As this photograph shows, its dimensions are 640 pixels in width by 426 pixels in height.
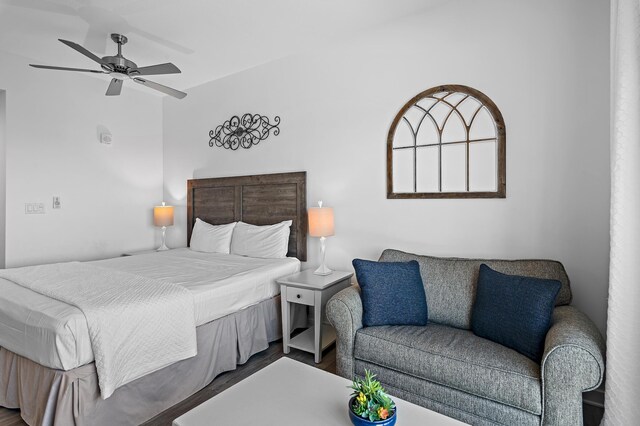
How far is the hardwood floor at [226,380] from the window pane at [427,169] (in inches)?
61.5

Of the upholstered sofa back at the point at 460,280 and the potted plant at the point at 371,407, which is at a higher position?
the upholstered sofa back at the point at 460,280

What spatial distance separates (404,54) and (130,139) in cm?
346

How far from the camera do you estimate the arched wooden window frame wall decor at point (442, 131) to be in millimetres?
2406

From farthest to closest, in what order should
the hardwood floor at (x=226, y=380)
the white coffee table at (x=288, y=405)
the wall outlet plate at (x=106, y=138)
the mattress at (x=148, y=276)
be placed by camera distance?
the wall outlet plate at (x=106, y=138) < the hardwood floor at (x=226, y=380) < the mattress at (x=148, y=276) < the white coffee table at (x=288, y=405)

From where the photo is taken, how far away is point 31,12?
257 centimetres

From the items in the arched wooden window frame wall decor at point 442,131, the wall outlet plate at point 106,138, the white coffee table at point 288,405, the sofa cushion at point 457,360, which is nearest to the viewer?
the white coffee table at point 288,405

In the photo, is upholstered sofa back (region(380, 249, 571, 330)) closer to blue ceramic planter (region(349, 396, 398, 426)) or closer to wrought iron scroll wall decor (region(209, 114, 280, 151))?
blue ceramic planter (region(349, 396, 398, 426))

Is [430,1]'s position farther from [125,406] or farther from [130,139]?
[130,139]

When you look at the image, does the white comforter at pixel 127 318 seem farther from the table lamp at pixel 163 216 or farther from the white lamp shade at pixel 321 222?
the table lamp at pixel 163 216

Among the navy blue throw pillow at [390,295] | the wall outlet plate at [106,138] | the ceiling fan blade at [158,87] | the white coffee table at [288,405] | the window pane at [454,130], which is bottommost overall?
the white coffee table at [288,405]

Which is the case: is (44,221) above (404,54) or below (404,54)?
below

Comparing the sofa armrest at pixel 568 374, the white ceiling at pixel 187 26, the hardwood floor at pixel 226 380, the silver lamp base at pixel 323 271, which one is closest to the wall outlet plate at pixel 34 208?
the white ceiling at pixel 187 26

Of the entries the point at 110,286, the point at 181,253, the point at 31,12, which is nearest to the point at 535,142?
the point at 110,286

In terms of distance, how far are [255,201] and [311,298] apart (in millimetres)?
1484
